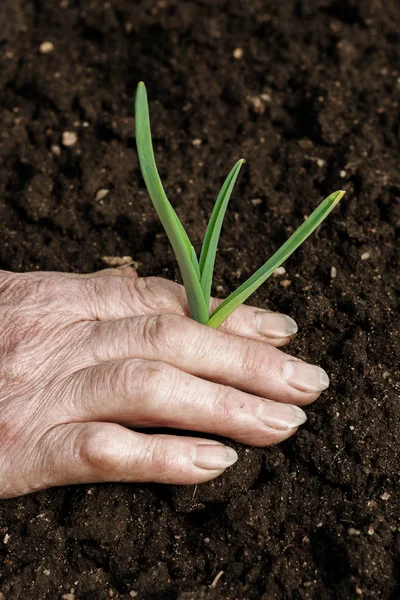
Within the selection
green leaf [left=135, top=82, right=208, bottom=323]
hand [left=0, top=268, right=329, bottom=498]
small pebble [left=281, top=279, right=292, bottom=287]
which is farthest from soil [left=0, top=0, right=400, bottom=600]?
green leaf [left=135, top=82, right=208, bottom=323]

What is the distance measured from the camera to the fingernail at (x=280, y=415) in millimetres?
1567

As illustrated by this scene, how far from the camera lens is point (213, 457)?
1.52 m

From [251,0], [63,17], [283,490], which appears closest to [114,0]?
[63,17]

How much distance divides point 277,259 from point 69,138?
1.19 metres

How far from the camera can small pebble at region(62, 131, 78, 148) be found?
2377mm

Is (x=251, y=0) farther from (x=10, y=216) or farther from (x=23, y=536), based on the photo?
(x=23, y=536)

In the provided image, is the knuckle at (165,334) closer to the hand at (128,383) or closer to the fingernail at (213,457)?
the hand at (128,383)

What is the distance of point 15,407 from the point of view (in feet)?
5.19

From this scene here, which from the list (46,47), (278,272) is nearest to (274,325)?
(278,272)

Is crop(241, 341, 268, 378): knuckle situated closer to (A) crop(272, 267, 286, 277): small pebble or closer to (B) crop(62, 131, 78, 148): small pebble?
(A) crop(272, 267, 286, 277): small pebble

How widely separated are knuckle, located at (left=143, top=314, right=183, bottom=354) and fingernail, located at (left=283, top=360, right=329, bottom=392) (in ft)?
0.88

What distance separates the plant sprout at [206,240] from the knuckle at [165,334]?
0.08m

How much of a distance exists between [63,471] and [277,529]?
498mm

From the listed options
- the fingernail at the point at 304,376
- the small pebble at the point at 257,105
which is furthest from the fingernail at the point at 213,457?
the small pebble at the point at 257,105
